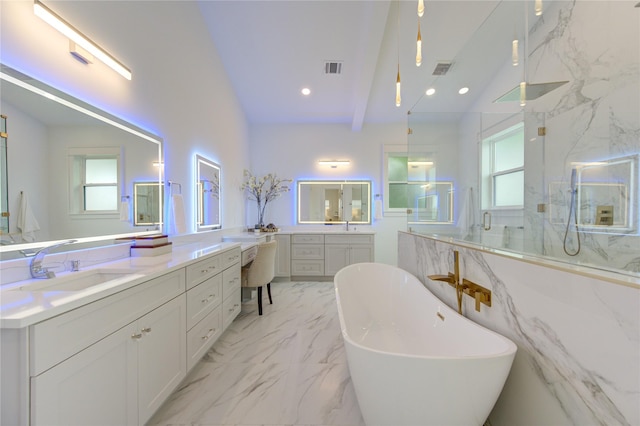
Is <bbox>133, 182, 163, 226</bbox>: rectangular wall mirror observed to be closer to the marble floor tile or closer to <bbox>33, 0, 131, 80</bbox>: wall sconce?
<bbox>33, 0, 131, 80</bbox>: wall sconce

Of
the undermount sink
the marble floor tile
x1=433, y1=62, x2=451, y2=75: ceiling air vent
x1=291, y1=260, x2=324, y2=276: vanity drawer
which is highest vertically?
x1=433, y1=62, x2=451, y2=75: ceiling air vent

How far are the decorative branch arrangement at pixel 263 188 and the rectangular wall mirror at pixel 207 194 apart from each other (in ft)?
3.70

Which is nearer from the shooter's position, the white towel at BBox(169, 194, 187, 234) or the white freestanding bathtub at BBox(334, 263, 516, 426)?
the white freestanding bathtub at BBox(334, 263, 516, 426)

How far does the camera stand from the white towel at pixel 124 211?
182 cm

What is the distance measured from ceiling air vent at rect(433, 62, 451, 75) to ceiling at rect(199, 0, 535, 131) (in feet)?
0.19

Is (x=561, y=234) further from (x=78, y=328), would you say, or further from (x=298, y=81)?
(x=298, y=81)

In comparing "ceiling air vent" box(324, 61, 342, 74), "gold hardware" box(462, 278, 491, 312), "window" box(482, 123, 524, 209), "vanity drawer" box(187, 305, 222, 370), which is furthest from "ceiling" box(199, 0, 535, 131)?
"vanity drawer" box(187, 305, 222, 370)

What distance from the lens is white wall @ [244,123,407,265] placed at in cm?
485

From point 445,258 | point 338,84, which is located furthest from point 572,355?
point 338,84

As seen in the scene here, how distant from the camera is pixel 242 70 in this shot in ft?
12.3

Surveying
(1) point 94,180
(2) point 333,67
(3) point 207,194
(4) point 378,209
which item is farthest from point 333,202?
(1) point 94,180

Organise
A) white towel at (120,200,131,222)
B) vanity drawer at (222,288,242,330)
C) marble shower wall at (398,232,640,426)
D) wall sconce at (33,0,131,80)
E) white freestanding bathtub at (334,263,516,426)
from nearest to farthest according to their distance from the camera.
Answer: marble shower wall at (398,232,640,426) → white freestanding bathtub at (334,263,516,426) → wall sconce at (33,0,131,80) → white towel at (120,200,131,222) → vanity drawer at (222,288,242,330)

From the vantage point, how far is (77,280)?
4.37 feet

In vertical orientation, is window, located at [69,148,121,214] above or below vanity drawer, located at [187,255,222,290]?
above
